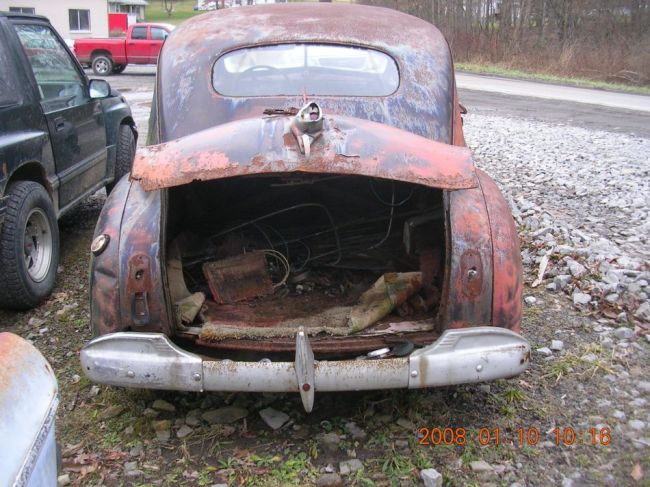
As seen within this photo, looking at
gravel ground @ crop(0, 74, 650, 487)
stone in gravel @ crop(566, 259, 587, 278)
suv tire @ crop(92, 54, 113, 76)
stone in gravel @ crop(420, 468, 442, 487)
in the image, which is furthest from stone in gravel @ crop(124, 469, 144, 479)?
suv tire @ crop(92, 54, 113, 76)

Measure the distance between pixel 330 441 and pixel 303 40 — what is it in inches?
99.9

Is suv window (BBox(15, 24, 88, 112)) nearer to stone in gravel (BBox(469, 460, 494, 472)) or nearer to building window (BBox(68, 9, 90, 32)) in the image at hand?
stone in gravel (BBox(469, 460, 494, 472))

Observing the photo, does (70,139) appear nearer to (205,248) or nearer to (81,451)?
(205,248)

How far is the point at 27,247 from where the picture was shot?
453 cm

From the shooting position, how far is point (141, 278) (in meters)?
3.06

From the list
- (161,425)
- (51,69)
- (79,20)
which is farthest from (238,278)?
(79,20)

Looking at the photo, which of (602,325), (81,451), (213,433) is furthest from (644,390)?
(81,451)

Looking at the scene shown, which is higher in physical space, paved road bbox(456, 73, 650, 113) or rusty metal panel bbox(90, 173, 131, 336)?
paved road bbox(456, 73, 650, 113)

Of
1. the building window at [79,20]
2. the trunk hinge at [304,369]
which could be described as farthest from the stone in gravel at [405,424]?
the building window at [79,20]

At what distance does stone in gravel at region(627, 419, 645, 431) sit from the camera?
3.17 meters

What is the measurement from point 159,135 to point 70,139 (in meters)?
1.83

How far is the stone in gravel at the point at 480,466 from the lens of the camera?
2.87m

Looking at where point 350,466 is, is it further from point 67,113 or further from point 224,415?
point 67,113

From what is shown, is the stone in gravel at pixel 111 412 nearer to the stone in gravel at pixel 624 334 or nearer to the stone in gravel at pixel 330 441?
the stone in gravel at pixel 330 441
